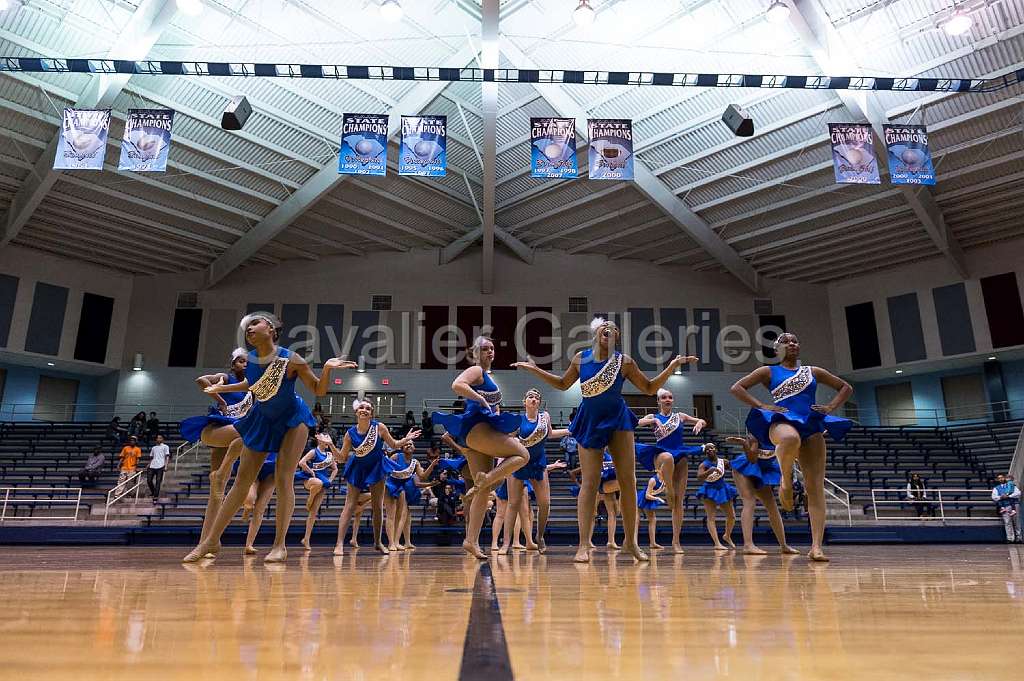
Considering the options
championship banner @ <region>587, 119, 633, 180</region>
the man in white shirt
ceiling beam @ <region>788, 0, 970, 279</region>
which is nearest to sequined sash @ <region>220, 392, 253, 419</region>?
the man in white shirt

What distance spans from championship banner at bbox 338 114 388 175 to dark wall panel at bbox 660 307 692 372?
47.9 ft

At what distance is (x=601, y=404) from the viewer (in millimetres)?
4617

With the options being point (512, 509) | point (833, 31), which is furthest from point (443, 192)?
point (512, 509)

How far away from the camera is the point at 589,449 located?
186 inches

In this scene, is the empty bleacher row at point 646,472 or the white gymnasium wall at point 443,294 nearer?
the empty bleacher row at point 646,472

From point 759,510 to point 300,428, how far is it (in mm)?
12062

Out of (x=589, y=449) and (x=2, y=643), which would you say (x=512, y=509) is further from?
(x=2, y=643)

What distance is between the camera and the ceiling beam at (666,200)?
1736 centimetres

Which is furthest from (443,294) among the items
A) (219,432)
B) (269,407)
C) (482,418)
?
(269,407)

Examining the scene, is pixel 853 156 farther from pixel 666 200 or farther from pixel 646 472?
pixel 646 472

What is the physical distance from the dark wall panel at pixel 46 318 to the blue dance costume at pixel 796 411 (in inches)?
987

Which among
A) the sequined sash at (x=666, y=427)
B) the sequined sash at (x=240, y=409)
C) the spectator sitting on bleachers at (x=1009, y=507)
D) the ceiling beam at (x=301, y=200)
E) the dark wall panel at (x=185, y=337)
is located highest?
the ceiling beam at (x=301, y=200)

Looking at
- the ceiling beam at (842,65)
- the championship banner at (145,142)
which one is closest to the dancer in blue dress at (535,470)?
the championship banner at (145,142)

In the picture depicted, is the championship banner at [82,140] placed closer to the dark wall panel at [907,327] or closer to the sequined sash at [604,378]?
the sequined sash at [604,378]
